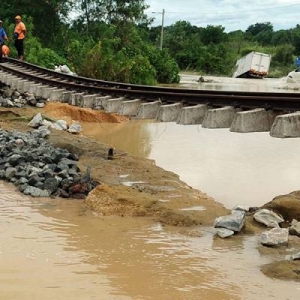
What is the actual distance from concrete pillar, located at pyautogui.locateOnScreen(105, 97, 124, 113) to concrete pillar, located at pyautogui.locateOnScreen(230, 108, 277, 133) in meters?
3.61

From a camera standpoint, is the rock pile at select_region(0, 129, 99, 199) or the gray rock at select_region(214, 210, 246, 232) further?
the rock pile at select_region(0, 129, 99, 199)

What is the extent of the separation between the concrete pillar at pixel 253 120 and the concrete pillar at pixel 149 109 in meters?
2.37

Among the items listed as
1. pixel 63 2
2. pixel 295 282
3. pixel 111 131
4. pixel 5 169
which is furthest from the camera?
pixel 63 2

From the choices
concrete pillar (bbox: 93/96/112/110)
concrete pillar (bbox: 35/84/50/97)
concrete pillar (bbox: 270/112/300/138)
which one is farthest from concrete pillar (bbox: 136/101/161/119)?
concrete pillar (bbox: 35/84/50/97)

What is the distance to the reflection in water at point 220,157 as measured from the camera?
1050 centimetres

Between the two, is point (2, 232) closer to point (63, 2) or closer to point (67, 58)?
point (67, 58)

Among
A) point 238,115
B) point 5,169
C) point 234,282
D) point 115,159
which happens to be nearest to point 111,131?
point 115,159

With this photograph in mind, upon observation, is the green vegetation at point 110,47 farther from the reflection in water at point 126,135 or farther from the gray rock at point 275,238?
the gray rock at point 275,238

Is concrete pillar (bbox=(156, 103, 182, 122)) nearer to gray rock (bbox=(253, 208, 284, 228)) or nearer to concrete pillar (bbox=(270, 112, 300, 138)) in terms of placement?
gray rock (bbox=(253, 208, 284, 228))

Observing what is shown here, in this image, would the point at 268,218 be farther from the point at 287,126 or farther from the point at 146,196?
the point at 146,196

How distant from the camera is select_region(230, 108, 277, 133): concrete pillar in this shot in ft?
23.3

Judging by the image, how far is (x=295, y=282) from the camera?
5.44 m

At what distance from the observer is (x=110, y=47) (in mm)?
33875

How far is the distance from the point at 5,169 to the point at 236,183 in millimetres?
4272
